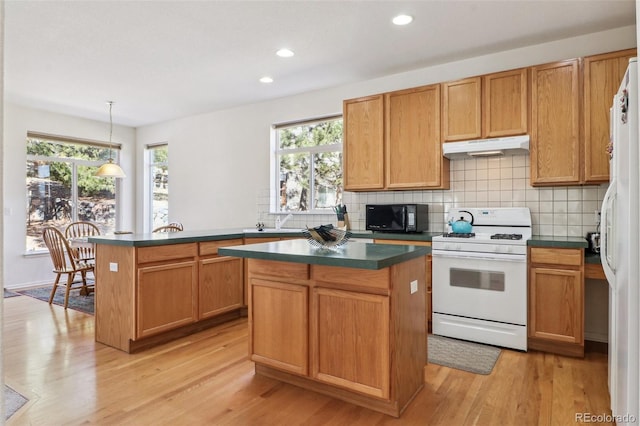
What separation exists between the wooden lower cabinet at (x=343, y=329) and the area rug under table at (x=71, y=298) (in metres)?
2.78

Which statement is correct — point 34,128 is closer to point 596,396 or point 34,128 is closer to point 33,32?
point 33,32

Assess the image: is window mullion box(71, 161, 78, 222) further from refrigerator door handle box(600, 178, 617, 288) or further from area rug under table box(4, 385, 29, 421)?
refrigerator door handle box(600, 178, 617, 288)

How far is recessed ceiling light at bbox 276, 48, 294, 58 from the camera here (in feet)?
11.9

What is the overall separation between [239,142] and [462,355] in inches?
162

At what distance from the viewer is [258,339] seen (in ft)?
8.31

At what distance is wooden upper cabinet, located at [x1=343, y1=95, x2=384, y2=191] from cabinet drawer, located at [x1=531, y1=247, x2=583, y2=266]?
1.61 m

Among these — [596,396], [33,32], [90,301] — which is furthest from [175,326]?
[596,396]

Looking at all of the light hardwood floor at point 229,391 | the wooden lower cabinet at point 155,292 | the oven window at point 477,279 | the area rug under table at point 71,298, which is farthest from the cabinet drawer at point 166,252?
the oven window at point 477,279

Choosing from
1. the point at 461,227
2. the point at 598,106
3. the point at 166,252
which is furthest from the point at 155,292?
the point at 598,106

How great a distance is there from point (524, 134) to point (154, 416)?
3428 mm

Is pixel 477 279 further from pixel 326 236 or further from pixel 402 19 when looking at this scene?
pixel 402 19

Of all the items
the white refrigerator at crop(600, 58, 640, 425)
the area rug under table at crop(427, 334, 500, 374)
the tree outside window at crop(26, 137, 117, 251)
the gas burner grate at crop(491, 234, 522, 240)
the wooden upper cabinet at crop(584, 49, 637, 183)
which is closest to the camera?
the white refrigerator at crop(600, 58, 640, 425)

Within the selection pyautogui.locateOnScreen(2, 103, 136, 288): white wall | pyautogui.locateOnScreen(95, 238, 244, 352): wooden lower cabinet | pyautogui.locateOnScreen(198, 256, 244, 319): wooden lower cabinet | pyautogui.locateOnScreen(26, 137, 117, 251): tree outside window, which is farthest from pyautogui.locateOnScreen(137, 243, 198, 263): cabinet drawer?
pyautogui.locateOnScreen(26, 137, 117, 251): tree outside window

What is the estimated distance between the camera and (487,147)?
11.1ft
